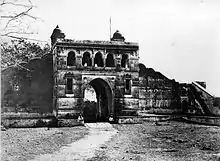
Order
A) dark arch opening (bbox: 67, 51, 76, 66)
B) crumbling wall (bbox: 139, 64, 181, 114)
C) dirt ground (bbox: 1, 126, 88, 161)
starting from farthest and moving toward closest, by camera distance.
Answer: crumbling wall (bbox: 139, 64, 181, 114) < dark arch opening (bbox: 67, 51, 76, 66) < dirt ground (bbox: 1, 126, 88, 161)

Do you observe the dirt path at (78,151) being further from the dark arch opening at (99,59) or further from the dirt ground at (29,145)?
the dark arch opening at (99,59)

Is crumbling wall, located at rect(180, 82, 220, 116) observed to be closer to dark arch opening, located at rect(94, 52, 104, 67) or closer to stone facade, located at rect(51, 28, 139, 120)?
stone facade, located at rect(51, 28, 139, 120)

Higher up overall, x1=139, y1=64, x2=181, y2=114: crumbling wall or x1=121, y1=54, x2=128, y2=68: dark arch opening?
x1=121, y1=54, x2=128, y2=68: dark arch opening

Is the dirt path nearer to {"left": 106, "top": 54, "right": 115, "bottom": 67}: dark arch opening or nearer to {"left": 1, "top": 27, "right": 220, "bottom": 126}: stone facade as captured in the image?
{"left": 1, "top": 27, "right": 220, "bottom": 126}: stone facade

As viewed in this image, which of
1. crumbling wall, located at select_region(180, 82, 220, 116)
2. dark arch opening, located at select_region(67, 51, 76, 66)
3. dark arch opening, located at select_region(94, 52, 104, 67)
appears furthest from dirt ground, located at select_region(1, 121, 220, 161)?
crumbling wall, located at select_region(180, 82, 220, 116)

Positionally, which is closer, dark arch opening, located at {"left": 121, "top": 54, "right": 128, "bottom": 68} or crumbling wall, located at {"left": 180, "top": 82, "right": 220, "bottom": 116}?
dark arch opening, located at {"left": 121, "top": 54, "right": 128, "bottom": 68}

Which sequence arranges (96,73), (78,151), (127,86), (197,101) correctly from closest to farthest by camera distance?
(78,151) < (96,73) < (127,86) < (197,101)

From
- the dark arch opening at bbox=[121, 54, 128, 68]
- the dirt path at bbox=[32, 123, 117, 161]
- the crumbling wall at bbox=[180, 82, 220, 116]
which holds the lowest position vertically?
the dirt path at bbox=[32, 123, 117, 161]

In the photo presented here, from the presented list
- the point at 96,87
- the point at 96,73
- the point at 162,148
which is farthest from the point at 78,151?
the point at 96,87

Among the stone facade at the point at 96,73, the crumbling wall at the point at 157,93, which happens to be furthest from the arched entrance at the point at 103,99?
the crumbling wall at the point at 157,93

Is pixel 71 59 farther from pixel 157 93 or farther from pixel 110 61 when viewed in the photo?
pixel 157 93

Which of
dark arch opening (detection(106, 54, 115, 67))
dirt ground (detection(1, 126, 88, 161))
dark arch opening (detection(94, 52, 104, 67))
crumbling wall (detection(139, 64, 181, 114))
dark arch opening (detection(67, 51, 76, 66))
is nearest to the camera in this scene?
dirt ground (detection(1, 126, 88, 161))

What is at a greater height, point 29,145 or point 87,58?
point 87,58

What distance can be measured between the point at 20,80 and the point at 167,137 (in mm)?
15745
